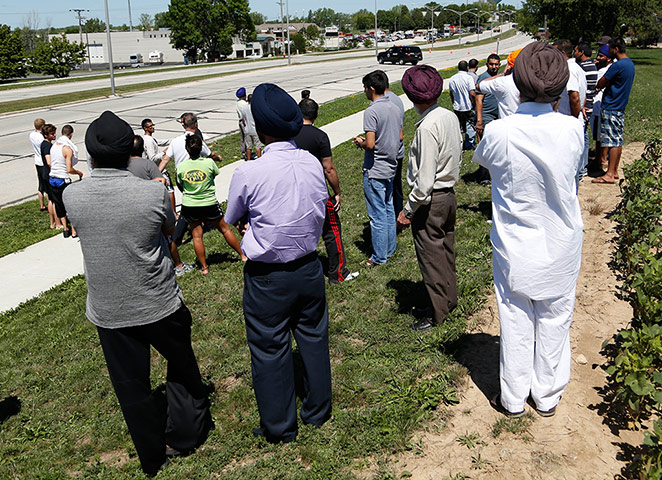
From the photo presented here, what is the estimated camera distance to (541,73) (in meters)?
3.16

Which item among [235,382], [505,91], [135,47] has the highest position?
[135,47]

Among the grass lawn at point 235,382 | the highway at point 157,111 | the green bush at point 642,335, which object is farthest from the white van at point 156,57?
the green bush at point 642,335

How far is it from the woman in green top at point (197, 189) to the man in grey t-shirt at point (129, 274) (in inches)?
114

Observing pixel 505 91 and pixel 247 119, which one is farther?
pixel 247 119

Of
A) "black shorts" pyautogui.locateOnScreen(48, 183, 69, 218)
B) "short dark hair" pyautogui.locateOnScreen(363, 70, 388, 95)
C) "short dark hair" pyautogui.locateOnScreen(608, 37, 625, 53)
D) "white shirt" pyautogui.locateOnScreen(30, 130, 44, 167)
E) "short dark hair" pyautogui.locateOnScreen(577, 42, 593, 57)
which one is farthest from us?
"white shirt" pyautogui.locateOnScreen(30, 130, 44, 167)

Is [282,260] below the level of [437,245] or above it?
above

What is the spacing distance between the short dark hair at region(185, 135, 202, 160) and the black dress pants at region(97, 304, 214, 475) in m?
3.14

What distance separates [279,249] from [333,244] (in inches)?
102

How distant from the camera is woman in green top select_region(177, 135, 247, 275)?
6.19m

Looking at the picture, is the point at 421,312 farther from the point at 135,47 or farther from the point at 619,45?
the point at 135,47

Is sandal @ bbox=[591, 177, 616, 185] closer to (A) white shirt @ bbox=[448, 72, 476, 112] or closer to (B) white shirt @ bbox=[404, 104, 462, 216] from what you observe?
(A) white shirt @ bbox=[448, 72, 476, 112]

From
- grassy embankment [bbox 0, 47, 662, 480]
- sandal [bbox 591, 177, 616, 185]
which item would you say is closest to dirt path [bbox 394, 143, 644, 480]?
grassy embankment [bbox 0, 47, 662, 480]

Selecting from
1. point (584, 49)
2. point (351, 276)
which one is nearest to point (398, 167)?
point (351, 276)

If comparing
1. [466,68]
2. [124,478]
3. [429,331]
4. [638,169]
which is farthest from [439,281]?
[466,68]
